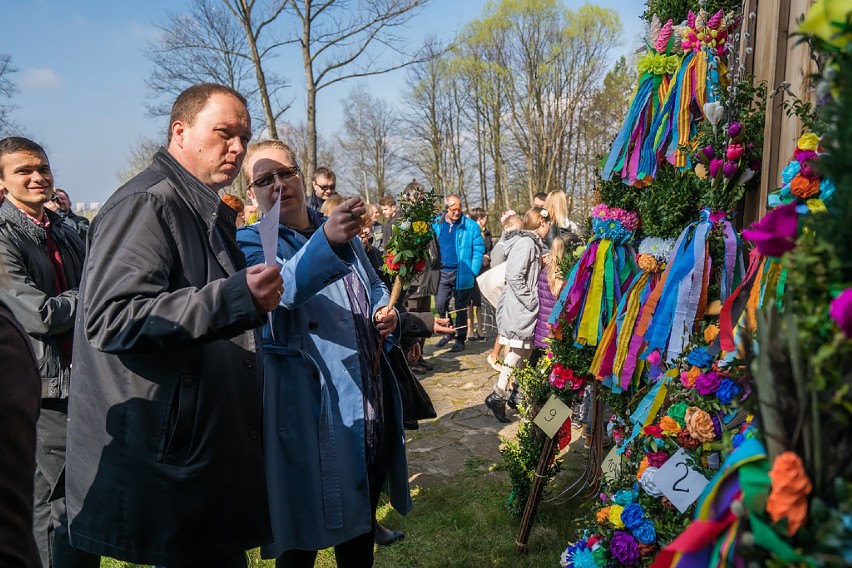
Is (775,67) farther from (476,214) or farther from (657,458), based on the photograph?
(476,214)

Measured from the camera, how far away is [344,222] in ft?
7.39

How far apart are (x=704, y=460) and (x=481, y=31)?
33099mm

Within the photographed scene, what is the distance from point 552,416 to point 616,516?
1.12 metres

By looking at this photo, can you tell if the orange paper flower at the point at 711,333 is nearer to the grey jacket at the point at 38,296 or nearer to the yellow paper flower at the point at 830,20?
the yellow paper flower at the point at 830,20

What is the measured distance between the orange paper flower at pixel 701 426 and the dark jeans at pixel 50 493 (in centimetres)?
259

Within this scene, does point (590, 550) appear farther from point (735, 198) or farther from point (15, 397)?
point (15, 397)

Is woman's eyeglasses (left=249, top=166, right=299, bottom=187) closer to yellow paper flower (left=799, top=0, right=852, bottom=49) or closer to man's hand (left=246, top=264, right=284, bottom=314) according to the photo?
man's hand (left=246, top=264, right=284, bottom=314)

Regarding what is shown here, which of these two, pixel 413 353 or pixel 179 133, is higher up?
pixel 179 133

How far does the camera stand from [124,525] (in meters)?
1.86

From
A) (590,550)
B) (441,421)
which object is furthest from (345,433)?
(441,421)

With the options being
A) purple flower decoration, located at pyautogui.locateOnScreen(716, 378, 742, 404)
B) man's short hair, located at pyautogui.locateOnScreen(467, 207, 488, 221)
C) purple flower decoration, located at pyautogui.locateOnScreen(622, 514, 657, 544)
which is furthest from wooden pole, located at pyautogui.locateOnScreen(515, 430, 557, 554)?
man's short hair, located at pyautogui.locateOnScreen(467, 207, 488, 221)

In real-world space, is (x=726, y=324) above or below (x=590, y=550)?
above

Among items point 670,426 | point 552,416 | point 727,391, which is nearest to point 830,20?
point 727,391

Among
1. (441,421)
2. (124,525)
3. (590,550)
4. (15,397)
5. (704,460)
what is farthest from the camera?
(441,421)
